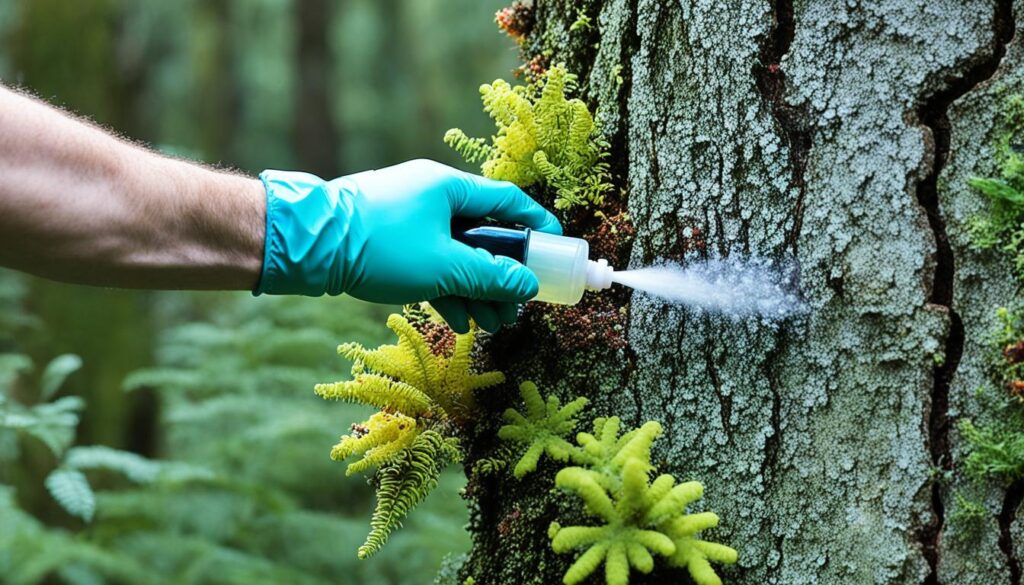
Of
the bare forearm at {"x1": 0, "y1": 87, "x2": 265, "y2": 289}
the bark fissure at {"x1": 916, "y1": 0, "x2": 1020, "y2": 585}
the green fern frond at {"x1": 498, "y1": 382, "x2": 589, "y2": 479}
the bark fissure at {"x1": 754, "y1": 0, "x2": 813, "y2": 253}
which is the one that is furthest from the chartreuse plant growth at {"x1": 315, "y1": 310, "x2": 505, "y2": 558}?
the bark fissure at {"x1": 916, "y1": 0, "x2": 1020, "y2": 585}

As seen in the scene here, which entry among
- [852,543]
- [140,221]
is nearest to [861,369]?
[852,543]

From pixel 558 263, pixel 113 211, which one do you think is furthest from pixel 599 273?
pixel 113 211

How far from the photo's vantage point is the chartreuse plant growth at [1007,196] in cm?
137

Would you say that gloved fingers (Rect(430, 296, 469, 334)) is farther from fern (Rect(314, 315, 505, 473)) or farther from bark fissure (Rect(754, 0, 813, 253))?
bark fissure (Rect(754, 0, 813, 253))

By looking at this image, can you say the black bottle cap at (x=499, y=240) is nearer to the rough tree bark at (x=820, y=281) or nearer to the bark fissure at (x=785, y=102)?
the rough tree bark at (x=820, y=281)

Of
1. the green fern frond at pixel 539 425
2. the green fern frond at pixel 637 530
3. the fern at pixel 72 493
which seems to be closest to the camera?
the green fern frond at pixel 637 530

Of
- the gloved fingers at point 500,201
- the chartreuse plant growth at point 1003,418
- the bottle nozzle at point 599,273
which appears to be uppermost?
the gloved fingers at point 500,201

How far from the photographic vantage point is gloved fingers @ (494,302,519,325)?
1831 millimetres

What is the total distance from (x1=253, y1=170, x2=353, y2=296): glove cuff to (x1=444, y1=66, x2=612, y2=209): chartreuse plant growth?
1.02 feet

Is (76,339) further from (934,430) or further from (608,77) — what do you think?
(934,430)

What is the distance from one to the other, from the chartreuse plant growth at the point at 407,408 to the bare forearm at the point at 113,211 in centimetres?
34

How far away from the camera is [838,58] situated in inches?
59.4

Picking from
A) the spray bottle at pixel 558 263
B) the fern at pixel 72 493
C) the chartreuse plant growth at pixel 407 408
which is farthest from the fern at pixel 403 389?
the fern at pixel 72 493

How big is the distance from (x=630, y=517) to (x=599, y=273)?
51 centimetres
